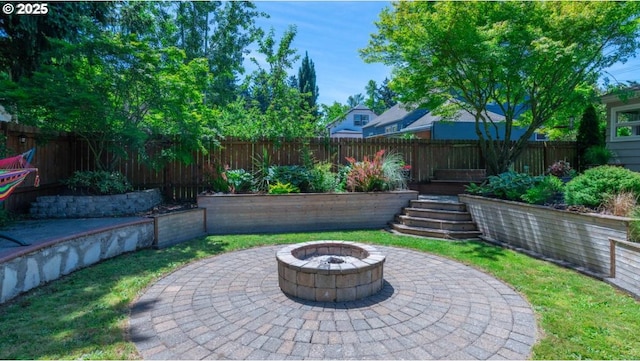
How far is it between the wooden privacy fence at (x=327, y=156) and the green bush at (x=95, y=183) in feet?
3.61

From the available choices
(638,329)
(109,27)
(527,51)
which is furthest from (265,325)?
(109,27)

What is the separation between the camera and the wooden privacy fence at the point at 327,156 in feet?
26.5

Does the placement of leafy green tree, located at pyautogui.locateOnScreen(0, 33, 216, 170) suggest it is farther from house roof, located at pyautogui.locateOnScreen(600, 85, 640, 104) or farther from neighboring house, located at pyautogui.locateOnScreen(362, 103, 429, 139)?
neighboring house, located at pyautogui.locateOnScreen(362, 103, 429, 139)

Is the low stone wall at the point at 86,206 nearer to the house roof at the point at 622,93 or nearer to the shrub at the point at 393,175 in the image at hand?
the shrub at the point at 393,175

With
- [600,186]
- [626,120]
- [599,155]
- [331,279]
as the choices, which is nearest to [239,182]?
[331,279]

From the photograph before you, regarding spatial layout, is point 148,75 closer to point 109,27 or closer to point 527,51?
point 109,27

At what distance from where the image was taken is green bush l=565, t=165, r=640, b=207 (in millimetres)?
4586

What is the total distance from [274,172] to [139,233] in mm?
3186

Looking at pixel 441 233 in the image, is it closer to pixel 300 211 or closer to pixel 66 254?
pixel 300 211

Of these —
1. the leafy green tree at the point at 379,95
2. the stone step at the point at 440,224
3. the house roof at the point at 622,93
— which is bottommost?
the stone step at the point at 440,224

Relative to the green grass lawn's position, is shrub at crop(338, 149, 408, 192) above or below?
above

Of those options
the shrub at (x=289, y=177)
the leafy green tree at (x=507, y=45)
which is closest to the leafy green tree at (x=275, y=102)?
the shrub at (x=289, y=177)

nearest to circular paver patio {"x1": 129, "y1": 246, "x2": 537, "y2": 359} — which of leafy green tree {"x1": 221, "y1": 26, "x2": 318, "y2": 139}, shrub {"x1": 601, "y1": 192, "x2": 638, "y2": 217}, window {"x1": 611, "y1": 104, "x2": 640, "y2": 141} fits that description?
shrub {"x1": 601, "y1": 192, "x2": 638, "y2": 217}

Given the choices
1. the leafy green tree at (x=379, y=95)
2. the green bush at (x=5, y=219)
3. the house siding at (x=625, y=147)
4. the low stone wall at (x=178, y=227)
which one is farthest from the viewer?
Result: the leafy green tree at (x=379, y=95)
